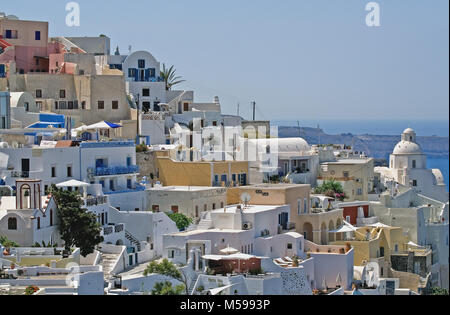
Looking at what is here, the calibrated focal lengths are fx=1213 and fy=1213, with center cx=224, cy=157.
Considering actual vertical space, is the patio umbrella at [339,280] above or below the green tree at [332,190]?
below

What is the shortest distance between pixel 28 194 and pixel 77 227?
173 centimetres

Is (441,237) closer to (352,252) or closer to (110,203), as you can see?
(352,252)

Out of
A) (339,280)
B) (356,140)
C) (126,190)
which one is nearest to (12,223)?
(126,190)

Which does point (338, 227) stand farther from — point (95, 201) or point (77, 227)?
point (77, 227)

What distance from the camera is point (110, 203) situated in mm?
39344

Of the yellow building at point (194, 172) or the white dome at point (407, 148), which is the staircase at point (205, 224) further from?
the white dome at point (407, 148)

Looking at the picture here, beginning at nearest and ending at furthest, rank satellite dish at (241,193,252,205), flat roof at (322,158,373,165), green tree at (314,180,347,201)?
satellite dish at (241,193,252,205) → green tree at (314,180,347,201) → flat roof at (322,158,373,165)

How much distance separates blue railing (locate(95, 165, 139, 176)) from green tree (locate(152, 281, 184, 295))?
284 inches

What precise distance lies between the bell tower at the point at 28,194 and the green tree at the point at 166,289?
13.7 feet

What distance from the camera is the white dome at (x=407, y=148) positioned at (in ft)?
175

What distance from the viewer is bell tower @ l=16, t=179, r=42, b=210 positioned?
111 feet

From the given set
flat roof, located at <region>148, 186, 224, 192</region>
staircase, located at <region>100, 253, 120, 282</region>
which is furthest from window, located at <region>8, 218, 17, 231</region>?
flat roof, located at <region>148, 186, 224, 192</region>

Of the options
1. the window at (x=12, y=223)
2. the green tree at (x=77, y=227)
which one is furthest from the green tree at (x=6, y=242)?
the green tree at (x=77, y=227)

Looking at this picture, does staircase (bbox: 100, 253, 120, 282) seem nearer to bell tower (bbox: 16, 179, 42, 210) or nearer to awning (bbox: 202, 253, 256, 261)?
bell tower (bbox: 16, 179, 42, 210)
